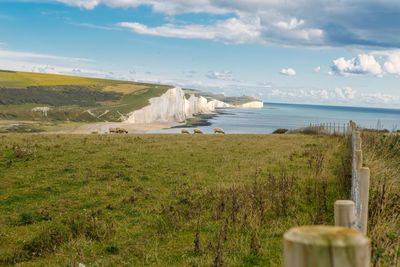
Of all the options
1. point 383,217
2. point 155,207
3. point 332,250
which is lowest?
point 155,207

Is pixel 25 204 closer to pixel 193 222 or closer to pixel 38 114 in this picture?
pixel 193 222

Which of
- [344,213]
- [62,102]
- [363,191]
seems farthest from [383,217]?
[62,102]

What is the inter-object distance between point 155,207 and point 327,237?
13.0m

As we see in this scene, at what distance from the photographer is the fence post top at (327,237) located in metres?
1.75

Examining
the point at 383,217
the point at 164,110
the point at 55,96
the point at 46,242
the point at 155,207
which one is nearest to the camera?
the point at 383,217

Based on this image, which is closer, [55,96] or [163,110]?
[163,110]

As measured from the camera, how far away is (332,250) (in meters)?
1.75

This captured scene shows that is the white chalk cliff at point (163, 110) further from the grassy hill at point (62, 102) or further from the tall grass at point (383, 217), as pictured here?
the tall grass at point (383, 217)

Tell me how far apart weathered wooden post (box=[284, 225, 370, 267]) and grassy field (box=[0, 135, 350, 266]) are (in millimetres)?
6370

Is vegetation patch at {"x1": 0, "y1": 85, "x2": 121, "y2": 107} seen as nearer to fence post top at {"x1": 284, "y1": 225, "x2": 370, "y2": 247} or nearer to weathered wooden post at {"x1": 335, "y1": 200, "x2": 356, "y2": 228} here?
weathered wooden post at {"x1": 335, "y1": 200, "x2": 356, "y2": 228}

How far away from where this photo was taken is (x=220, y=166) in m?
22.9

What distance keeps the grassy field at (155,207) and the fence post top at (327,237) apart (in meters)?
6.35

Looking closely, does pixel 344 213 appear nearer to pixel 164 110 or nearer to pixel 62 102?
pixel 164 110

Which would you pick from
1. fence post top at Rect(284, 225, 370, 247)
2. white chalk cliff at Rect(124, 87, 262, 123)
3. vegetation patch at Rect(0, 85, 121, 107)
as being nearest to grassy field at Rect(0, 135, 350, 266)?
fence post top at Rect(284, 225, 370, 247)
